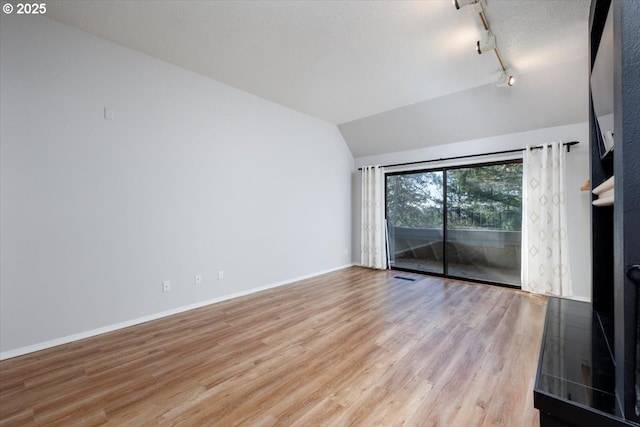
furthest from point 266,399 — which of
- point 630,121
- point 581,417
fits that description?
point 630,121

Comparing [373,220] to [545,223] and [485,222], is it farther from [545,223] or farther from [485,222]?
[545,223]

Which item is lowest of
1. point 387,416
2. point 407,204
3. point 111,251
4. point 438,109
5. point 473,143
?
point 387,416

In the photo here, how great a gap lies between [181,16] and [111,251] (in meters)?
2.34

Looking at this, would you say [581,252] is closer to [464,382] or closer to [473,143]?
[473,143]

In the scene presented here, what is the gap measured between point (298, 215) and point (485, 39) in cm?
339

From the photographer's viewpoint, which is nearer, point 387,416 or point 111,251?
point 387,416

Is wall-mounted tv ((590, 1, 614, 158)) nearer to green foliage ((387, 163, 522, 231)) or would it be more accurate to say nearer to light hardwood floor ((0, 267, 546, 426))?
light hardwood floor ((0, 267, 546, 426))

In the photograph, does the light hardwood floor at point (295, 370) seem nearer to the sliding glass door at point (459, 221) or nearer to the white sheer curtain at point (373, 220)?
the sliding glass door at point (459, 221)

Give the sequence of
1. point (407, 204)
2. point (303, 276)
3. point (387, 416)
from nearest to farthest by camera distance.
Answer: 1. point (387, 416)
2. point (303, 276)
3. point (407, 204)

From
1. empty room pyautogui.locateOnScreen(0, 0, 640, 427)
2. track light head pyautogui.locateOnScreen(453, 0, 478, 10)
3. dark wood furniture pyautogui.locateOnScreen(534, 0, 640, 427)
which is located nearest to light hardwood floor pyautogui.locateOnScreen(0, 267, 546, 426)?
empty room pyautogui.locateOnScreen(0, 0, 640, 427)

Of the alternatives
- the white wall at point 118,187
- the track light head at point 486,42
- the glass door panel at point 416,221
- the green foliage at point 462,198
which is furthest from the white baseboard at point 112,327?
the track light head at point 486,42

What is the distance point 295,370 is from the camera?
81.7 inches

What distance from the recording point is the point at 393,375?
2008 millimetres

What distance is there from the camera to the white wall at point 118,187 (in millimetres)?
2328
